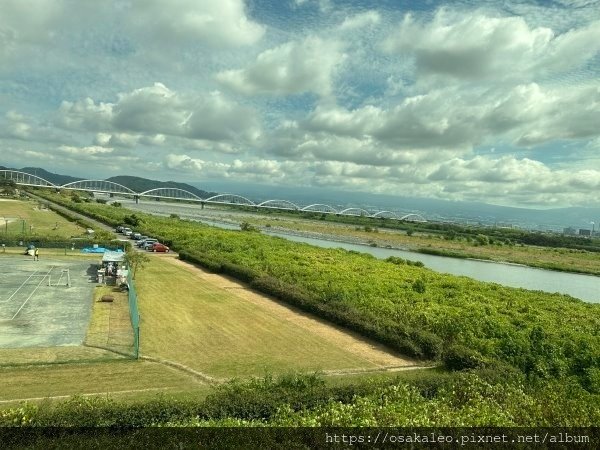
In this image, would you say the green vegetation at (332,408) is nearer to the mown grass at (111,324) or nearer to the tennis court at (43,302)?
the mown grass at (111,324)

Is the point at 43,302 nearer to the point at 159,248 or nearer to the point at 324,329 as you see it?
the point at 324,329

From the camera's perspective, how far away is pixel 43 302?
2166cm

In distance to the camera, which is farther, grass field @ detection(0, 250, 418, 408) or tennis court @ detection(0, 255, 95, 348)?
tennis court @ detection(0, 255, 95, 348)

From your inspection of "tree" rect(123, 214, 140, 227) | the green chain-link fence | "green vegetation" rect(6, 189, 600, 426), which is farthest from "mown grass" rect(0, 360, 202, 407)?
"tree" rect(123, 214, 140, 227)

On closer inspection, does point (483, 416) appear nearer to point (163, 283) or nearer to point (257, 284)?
point (257, 284)

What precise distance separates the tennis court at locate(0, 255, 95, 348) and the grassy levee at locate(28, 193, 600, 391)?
30.6 ft

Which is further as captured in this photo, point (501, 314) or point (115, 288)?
point (115, 288)

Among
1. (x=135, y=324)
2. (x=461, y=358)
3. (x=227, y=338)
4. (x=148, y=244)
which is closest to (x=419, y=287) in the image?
(x=461, y=358)

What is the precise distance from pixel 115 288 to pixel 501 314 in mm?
19293

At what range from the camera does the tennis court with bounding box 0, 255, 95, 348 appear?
16953 millimetres

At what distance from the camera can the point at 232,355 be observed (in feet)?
54.4

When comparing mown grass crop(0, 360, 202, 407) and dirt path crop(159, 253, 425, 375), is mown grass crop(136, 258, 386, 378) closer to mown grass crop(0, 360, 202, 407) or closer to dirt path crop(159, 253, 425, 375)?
dirt path crop(159, 253, 425, 375)

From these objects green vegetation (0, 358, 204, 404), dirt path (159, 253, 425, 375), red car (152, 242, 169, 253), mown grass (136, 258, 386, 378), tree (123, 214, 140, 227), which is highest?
tree (123, 214, 140, 227)

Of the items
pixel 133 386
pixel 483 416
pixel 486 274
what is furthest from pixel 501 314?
pixel 486 274
